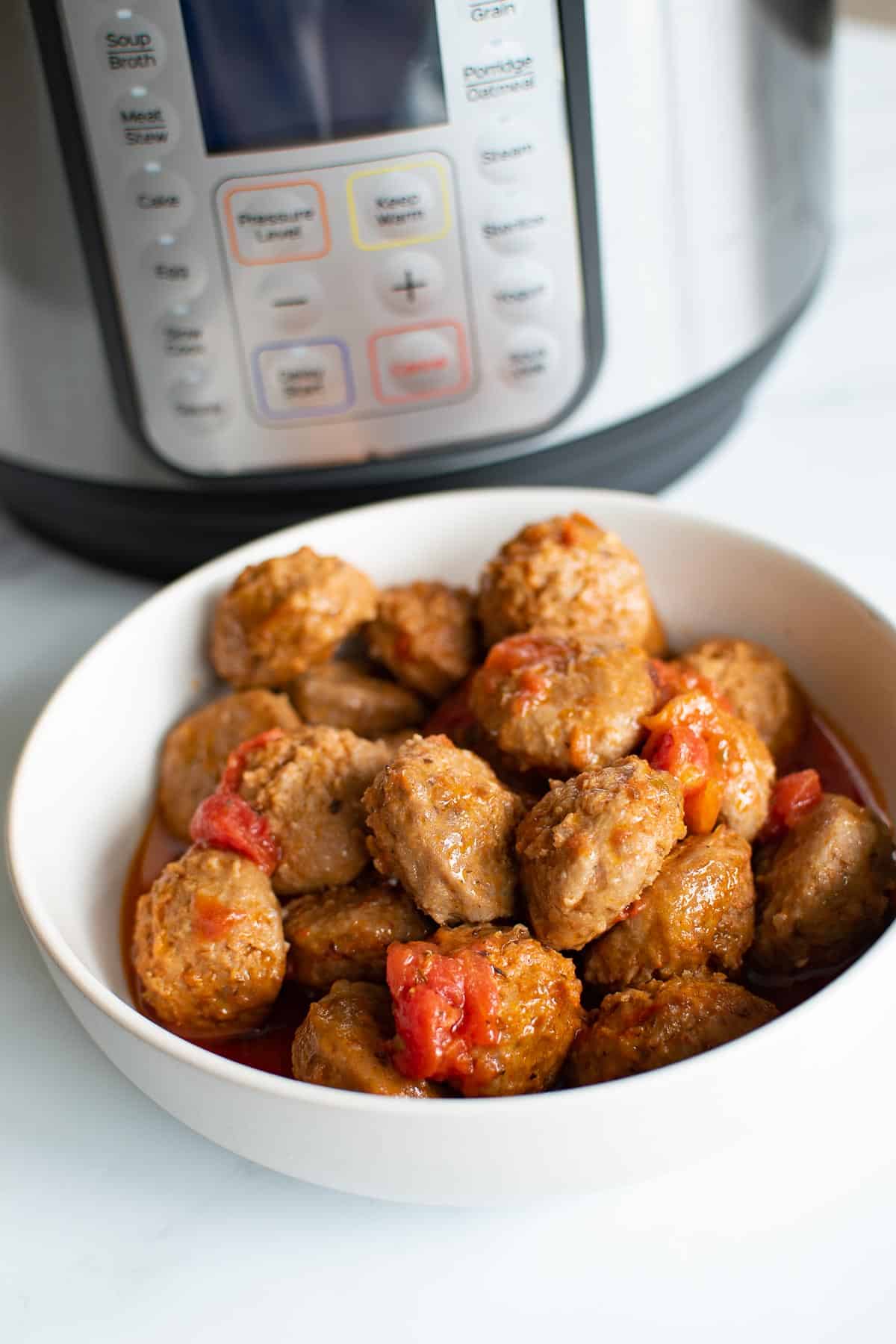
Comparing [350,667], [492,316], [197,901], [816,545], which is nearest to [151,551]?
[350,667]

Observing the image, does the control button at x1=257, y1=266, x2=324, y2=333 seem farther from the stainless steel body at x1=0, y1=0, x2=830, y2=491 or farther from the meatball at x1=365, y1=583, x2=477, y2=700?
the meatball at x1=365, y1=583, x2=477, y2=700

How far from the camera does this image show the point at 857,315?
1590mm

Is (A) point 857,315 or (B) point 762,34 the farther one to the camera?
(A) point 857,315

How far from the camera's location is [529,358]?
1.11 meters

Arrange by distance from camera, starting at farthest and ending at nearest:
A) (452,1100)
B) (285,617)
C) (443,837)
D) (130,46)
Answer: (285,617)
(130,46)
(443,837)
(452,1100)

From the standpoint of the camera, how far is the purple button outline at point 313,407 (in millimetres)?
1069

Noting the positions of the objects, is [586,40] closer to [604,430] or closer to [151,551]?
[604,430]

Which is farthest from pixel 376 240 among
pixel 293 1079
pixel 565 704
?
pixel 293 1079

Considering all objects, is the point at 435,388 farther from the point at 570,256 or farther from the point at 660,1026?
the point at 660,1026

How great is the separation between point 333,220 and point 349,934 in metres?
Answer: 0.52

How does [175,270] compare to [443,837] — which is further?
[175,270]

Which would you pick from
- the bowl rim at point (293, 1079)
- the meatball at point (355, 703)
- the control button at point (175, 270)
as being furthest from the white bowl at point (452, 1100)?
the control button at point (175, 270)

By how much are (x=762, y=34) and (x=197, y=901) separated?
0.80 metres

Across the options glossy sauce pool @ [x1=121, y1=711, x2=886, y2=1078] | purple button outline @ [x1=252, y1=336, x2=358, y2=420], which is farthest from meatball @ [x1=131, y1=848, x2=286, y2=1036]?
purple button outline @ [x1=252, y1=336, x2=358, y2=420]
